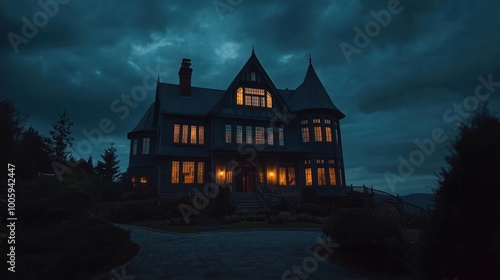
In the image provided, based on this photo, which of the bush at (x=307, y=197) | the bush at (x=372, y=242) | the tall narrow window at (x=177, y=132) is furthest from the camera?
the tall narrow window at (x=177, y=132)

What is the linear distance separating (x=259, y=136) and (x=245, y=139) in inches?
60.0

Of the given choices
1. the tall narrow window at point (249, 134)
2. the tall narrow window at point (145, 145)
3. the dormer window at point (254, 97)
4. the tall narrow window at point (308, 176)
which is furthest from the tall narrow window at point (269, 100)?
the tall narrow window at point (145, 145)

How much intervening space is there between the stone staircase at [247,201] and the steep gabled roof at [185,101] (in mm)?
8597

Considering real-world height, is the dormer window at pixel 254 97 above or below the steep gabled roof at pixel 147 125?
above

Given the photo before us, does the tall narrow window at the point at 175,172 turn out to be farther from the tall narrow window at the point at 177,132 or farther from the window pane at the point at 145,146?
the window pane at the point at 145,146

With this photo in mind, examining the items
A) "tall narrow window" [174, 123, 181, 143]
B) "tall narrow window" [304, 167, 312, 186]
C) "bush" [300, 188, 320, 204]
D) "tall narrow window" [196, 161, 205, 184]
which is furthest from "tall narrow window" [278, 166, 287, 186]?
"tall narrow window" [174, 123, 181, 143]

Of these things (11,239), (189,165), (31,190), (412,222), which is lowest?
(412,222)

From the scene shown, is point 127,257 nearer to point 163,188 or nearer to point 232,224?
point 232,224

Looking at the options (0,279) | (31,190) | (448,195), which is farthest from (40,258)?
(448,195)

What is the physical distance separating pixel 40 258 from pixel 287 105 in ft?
86.4

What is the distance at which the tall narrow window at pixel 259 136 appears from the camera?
2834 cm

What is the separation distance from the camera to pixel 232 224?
1805cm

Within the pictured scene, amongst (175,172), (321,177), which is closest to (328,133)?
(321,177)

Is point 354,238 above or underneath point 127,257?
above
